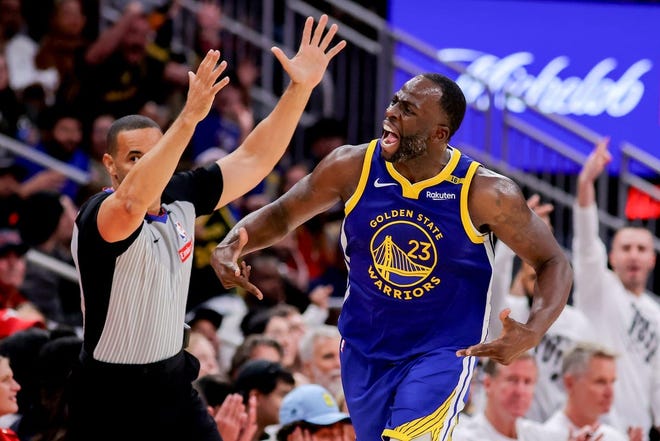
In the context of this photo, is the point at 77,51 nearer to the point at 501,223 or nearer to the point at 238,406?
the point at 238,406

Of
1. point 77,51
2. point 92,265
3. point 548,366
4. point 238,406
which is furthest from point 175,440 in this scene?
point 77,51

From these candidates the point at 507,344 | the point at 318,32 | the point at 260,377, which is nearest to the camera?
the point at 507,344

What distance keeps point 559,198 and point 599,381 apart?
380 centimetres

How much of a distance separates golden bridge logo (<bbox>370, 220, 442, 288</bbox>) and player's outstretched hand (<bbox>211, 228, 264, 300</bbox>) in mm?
491

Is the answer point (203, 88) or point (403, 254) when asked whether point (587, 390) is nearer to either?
point (403, 254)

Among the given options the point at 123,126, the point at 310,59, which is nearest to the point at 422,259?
the point at 310,59

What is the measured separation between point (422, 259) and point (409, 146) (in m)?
0.44

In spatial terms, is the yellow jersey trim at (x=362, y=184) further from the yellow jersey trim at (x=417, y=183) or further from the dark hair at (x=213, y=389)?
the dark hair at (x=213, y=389)

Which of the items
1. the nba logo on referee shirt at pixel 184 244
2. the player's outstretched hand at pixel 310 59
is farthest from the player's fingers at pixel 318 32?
the nba logo on referee shirt at pixel 184 244

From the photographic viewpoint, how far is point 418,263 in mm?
Answer: 4734

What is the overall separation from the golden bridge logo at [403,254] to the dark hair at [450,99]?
0.45 meters

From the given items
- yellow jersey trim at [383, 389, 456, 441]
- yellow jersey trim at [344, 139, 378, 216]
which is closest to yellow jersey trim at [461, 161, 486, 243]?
yellow jersey trim at [344, 139, 378, 216]

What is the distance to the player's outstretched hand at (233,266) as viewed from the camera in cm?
463

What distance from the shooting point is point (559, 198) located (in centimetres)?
1070
